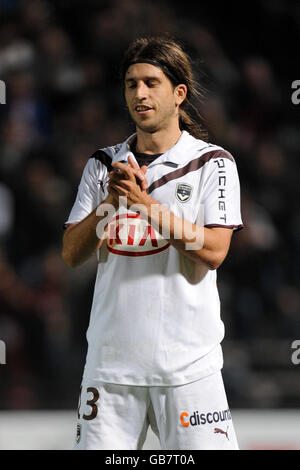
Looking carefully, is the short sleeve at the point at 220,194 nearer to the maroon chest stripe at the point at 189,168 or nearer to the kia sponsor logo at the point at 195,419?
the maroon chest stripe at the point at 189,168

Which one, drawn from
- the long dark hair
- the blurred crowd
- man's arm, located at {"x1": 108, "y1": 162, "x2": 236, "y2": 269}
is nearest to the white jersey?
man's arm, located at {"x1": 108, "y1": 162, "x2": 236, "y2": 269}

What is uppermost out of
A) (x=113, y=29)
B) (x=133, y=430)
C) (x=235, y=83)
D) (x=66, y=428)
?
(x=113, y=29)

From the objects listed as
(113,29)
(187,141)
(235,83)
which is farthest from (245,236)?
(187,141)

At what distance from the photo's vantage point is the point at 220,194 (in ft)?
7.76

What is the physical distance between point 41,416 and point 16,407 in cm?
27

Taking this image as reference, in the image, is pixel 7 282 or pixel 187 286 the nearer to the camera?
pixel 187 286

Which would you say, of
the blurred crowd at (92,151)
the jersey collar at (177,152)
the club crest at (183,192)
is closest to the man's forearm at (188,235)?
the club crest at (183,192)

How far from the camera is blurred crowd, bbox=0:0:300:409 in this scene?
487cm

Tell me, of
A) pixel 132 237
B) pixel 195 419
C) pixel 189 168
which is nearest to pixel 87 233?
pixel 132 237

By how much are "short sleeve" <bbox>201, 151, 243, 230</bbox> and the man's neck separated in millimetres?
148

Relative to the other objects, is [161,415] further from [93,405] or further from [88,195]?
[88,195]

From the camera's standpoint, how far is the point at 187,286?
7.64 ft

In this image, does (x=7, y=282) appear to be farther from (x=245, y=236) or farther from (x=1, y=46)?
(x=1, y=46)

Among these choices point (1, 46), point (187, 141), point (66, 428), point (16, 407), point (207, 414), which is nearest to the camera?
point (207, 414)
